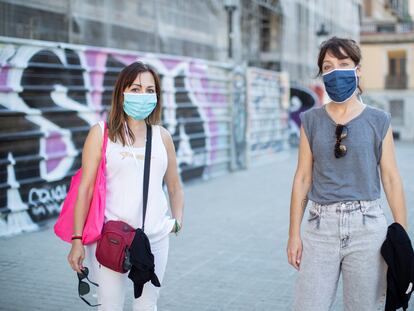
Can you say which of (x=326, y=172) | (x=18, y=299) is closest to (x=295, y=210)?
(x=326, y=172)

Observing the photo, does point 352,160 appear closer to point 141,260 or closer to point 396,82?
point 141,260

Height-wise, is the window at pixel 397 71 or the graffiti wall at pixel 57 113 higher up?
the window at pixel 397 71

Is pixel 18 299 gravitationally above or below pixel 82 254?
below

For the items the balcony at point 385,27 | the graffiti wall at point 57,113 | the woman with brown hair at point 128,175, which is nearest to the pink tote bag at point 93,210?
the woman with brown hair at point 128,175

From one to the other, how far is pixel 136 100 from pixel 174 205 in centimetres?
70

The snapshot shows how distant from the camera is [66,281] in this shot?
607 cm

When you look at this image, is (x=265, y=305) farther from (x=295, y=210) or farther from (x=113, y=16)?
(x=113, y=16)

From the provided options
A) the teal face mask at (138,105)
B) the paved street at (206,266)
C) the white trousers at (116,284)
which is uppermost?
the teal face mask at (138,105)

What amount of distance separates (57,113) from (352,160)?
6.33 metres

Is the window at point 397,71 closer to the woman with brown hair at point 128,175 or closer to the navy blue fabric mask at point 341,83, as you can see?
the navy blue fabric mask at point 341,83

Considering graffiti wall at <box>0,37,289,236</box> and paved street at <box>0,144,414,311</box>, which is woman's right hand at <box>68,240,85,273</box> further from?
graffiti wall at <box>0,37,289,236</box>

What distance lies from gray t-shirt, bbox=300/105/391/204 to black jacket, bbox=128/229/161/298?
87 centimetres

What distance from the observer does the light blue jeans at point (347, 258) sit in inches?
125

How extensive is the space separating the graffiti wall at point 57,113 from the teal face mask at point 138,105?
409 cm
